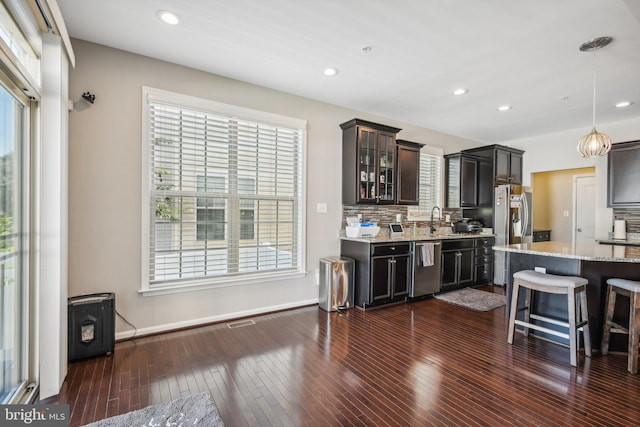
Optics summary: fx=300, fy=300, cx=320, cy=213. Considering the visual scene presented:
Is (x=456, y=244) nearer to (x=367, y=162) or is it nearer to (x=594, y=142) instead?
(x=367, y=162)

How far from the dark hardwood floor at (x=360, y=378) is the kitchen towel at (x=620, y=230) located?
10.4ft

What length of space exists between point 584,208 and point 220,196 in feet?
24.4

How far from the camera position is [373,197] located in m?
4.41

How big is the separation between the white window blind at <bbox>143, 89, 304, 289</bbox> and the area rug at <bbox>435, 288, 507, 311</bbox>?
235 centimetres

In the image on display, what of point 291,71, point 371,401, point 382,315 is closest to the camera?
point 371,401

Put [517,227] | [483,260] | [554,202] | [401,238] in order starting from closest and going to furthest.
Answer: [401,238] → [483,260] → [517,227] → [554,202]

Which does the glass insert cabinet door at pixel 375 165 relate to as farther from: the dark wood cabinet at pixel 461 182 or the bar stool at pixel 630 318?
the bar stool at pixel 630 318

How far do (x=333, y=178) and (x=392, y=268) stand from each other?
1511mm

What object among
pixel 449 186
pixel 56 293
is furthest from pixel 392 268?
pixel 56 293

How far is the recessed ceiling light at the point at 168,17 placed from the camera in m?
2.37

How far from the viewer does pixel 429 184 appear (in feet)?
18.2

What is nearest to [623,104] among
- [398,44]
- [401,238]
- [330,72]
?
[401,238]

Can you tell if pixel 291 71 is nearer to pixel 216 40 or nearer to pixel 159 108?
pixel 216 40

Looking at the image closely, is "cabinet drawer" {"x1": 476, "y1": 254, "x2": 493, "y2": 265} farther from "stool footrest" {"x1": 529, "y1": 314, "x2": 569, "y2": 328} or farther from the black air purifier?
the black air purifier
